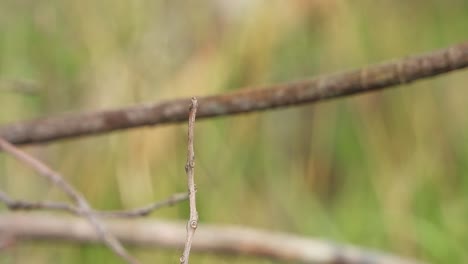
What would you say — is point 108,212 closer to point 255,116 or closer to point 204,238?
point 204,238

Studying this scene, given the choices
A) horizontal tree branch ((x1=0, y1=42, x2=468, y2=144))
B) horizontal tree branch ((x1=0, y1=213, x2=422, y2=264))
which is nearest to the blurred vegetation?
horizontal tree branch ((x1=0, y1=213, x2=422, y2=264))


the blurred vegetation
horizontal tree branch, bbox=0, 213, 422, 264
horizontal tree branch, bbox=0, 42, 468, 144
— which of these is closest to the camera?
horizontal tree branch, bbox=0, 42, 468, 144

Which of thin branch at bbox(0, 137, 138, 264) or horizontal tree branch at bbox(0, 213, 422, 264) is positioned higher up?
horizontal tree branch at bbox(0, 213, 422, 264)

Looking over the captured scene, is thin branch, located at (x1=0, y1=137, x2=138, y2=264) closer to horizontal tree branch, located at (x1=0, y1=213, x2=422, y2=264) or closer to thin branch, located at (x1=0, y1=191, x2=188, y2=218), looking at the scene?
thin branch, located at (x1=0, y1=191, x2=188, y2=218)

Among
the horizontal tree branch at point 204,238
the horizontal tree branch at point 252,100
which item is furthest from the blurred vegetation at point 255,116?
the horizontal tree branch at point 252,100

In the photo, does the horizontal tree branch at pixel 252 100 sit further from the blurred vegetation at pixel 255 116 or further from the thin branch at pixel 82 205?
the blurred vegetation at pixel 255 116

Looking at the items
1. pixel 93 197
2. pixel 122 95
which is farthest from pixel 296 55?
pixel 93 197

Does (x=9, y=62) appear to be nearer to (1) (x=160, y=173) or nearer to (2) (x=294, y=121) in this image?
(1) (x=160, y=173)

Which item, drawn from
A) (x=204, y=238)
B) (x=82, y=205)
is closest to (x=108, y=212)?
(x=82, y=205)
